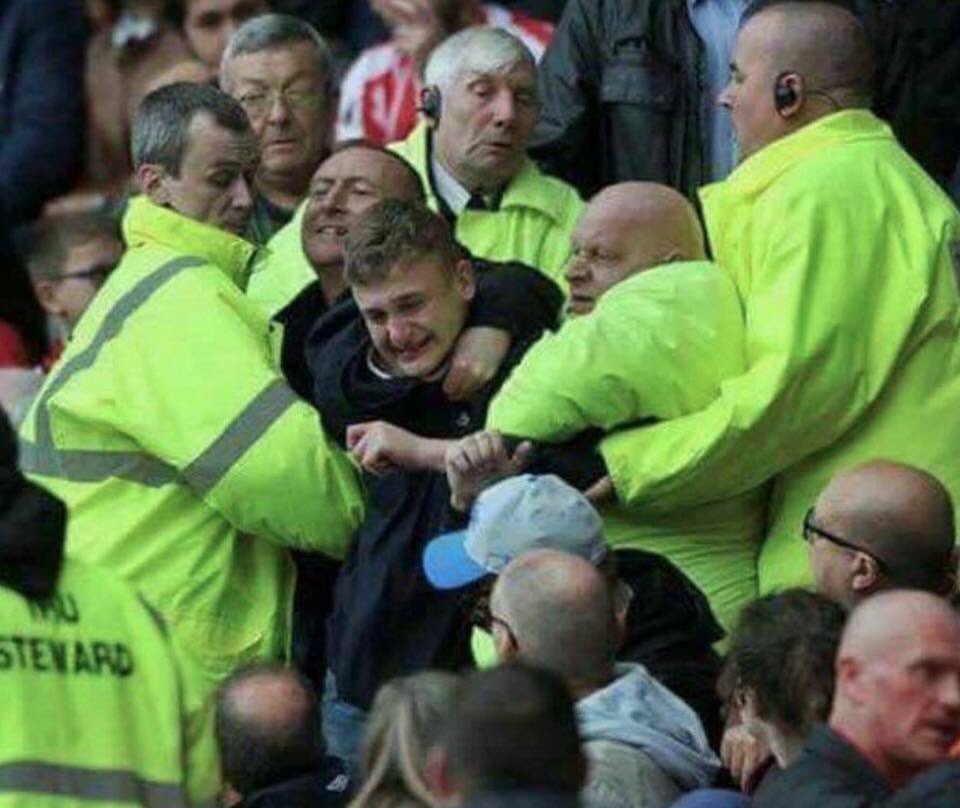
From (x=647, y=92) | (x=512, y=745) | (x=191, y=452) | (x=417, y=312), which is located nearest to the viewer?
(x=512, y=745)

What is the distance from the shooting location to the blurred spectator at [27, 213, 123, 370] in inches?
520

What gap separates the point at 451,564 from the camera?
32.9 feet

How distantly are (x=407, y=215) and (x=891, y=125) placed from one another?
6.98 feet

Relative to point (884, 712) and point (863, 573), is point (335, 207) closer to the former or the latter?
point (863, 573)

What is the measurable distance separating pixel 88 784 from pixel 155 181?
2.83m

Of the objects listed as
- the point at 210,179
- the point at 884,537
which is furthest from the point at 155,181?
the point at 884,537

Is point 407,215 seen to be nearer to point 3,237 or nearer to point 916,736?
point 916,736

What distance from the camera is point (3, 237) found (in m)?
14.2

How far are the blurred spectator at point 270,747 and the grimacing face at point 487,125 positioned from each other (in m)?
2.13

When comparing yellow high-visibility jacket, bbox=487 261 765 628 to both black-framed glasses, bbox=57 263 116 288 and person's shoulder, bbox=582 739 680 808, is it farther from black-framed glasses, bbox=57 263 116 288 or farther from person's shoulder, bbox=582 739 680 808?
black-framed glasses, bbox=57 263 116 288

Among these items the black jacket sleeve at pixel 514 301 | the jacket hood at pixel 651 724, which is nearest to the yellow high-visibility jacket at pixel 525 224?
the black jacket sleeve at pixel 514 301

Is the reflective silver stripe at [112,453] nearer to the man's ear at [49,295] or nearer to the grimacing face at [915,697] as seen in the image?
the man's ear at [49,295]

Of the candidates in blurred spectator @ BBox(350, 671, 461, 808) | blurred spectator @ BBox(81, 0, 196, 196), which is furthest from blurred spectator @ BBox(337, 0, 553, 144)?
blurred spectator @ BBox(350, 671, 461, 808)

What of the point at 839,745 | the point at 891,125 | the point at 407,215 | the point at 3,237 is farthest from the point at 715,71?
the point at 839,745
